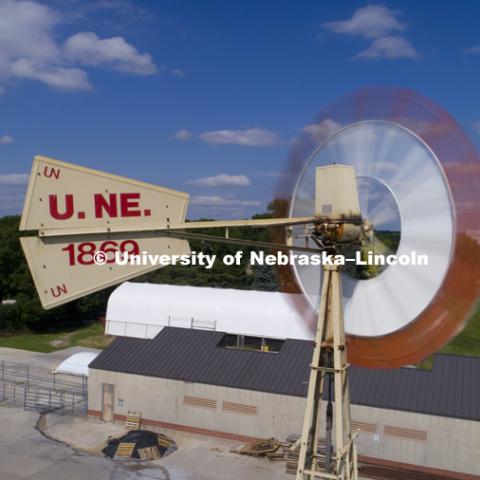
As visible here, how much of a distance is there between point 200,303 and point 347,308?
2683cm

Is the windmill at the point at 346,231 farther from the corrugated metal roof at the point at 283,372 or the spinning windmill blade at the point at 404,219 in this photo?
the corrugated metal roof at the point at 283,372

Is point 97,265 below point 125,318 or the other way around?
the other way around

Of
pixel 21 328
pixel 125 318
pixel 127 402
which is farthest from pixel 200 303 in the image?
pixel 21 328

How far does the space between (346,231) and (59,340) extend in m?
37.9

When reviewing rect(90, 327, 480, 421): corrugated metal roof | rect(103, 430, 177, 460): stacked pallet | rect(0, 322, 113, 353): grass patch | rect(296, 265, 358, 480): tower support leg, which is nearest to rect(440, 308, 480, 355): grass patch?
rect(90, 327, 480, 421): corrugated metal roof

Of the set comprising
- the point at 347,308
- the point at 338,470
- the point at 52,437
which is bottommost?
the point at 52,437

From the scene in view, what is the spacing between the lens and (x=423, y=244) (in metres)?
8.65

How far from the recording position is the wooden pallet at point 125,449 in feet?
65.1

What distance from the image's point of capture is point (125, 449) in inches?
789

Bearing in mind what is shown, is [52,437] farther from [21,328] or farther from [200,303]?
[21,328]

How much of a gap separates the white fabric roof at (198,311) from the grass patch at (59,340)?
14.7 ft

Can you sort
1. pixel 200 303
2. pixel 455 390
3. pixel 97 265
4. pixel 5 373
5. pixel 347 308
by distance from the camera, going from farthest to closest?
pixel 200 303 < pixel 5 373 < pixel 455 390 < pixel 347 308 < pixel 97 265

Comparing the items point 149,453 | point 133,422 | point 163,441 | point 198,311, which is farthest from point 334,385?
point 198,311

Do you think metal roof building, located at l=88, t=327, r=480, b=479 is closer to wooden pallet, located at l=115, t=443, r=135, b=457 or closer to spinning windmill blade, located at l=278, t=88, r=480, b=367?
wooden pallet, located at l=115, t=443, r=135, b=457
